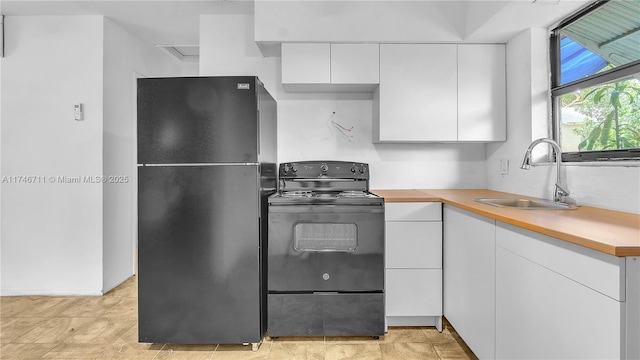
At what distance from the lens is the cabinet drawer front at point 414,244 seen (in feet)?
7.53

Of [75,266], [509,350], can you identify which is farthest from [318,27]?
[75,266]

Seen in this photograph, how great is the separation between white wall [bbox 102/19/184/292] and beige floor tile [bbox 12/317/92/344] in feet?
1.86

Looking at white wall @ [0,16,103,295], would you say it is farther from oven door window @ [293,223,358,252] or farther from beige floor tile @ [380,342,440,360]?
beige floor tile @ [380,342,440,360]

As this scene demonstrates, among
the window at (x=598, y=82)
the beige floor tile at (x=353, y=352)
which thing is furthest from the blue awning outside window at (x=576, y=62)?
the beige floor tile at (x=353, y=352)

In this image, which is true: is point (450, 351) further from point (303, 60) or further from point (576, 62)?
point (303, 60)

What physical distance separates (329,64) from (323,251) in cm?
137

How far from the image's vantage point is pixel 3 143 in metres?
3.00

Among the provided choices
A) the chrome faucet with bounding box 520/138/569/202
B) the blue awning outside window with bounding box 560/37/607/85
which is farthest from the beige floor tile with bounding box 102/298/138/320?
the blue awning outside window with bounding box 560/37/607/85

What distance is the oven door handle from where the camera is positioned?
2.18 m

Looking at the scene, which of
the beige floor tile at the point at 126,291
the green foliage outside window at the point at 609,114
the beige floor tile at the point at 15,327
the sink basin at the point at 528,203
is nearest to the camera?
the green foliage outside window at the point at 609,114

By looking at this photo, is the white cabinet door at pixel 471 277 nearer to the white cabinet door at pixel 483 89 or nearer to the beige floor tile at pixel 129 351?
the white cabinet door at pixel 483 89

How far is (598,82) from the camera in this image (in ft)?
6.29

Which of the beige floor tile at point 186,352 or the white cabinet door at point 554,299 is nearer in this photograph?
the white cabinet door at point 554,299

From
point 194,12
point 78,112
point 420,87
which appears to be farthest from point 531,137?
point 78,112
